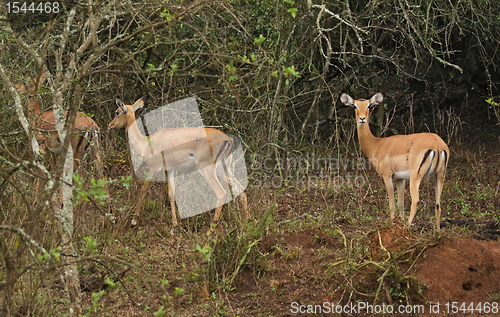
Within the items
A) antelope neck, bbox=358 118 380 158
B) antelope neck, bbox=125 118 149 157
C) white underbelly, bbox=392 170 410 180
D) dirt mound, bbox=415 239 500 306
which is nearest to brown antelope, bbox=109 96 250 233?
antelope neck, bbox=125 118 149 157

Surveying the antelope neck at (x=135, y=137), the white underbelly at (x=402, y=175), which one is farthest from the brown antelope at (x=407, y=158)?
the antelope neck at (x=135, y=137)

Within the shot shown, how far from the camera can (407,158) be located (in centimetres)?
657

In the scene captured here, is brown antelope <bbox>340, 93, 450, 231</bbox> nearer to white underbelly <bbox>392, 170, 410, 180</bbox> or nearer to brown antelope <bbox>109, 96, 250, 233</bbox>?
white underbelly <bbox>392, 170, 410, 180</bbox>

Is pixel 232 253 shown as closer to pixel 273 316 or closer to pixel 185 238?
pixel 273 316

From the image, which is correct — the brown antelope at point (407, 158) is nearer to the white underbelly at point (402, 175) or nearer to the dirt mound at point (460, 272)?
the white underbelly at point (402, 175)

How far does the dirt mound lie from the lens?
4.18m

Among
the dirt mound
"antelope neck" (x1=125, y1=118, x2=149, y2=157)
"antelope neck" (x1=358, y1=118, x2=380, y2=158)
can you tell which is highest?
"antelope neck" (x1=125, y1=118, x2=149, y2=157)

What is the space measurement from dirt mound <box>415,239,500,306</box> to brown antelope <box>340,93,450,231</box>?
5.88 feet

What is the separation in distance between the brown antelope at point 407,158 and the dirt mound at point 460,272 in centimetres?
179

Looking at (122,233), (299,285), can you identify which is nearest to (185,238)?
(122,233)

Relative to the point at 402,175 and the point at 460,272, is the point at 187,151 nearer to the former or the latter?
the point at 402,175

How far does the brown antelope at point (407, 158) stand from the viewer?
251 inches

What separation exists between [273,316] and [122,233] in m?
2.28

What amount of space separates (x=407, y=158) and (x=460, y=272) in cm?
245
